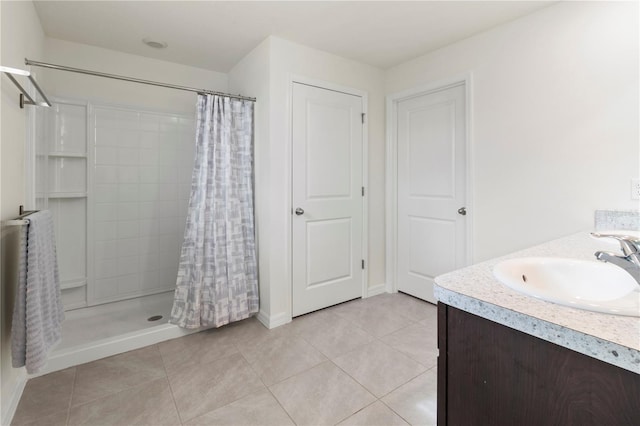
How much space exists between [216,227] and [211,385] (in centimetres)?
108

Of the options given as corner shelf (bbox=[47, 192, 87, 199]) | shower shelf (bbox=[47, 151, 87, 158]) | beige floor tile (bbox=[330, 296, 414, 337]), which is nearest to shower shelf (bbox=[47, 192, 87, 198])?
corner shelf (bbox=[47, 192, 87, 199])

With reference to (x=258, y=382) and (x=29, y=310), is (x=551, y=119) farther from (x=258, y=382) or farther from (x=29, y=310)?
(x=29, y=310)

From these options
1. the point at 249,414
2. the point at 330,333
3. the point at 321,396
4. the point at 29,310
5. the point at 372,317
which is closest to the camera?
the point at 29,310

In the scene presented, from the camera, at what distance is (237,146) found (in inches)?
97.6

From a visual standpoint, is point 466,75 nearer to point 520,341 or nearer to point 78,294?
point 520,341

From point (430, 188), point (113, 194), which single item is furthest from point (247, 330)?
point (430, 188)

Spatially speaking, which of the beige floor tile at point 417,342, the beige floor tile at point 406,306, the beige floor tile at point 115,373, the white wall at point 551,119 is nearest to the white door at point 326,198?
the beige floor tile at point 406,306

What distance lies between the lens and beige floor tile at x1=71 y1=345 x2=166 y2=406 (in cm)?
166

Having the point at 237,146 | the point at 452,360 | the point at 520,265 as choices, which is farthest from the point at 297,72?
the point at 452,360

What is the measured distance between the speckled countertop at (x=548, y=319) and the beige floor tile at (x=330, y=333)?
145cm

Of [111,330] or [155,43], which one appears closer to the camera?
[111,330]

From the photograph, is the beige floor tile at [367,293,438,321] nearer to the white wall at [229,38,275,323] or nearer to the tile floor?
the tile floor

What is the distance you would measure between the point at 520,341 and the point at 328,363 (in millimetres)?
1509

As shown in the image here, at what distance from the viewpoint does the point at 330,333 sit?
7.57 ft
